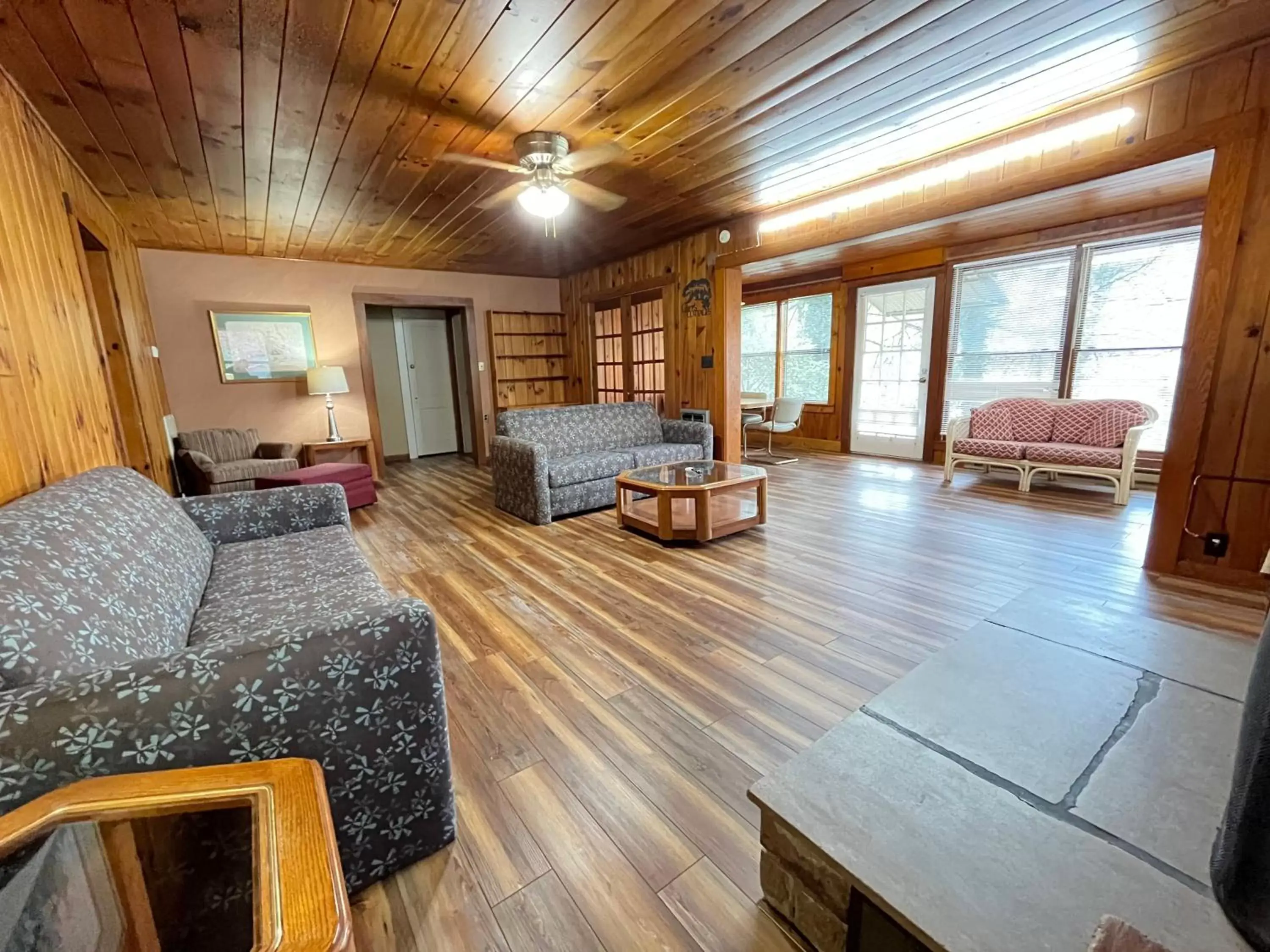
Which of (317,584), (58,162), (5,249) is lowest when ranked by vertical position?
(317,584)

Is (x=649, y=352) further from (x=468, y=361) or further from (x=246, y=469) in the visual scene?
(x=246, y=469)

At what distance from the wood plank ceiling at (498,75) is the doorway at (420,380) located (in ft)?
11.4

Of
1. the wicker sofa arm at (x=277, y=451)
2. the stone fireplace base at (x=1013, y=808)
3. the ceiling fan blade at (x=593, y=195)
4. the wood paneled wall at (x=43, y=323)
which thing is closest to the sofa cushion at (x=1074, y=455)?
the stone fireplace base at (x=1013, y=808)

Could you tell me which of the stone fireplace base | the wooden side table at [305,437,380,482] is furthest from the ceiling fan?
the wooden side table at [305,437,380,482]

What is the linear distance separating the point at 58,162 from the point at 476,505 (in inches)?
121

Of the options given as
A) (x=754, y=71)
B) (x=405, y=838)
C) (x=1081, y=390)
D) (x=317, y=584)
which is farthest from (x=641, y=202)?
(x=1081, y=390)

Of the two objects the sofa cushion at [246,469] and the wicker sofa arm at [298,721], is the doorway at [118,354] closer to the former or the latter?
the sofa cushion at [246,469]

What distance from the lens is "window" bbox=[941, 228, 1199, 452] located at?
441cm

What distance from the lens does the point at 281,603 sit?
65.2 inches

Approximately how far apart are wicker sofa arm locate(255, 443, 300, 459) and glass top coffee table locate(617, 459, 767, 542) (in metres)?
3.19

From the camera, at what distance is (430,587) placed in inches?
111

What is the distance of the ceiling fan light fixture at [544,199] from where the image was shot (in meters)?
2.87

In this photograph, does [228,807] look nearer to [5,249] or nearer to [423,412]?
[5,249]

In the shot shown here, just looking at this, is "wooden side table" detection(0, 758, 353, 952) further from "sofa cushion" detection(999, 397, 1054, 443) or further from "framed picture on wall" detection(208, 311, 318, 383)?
"sofa cushion" detection(999, 397, 1054, 443)
